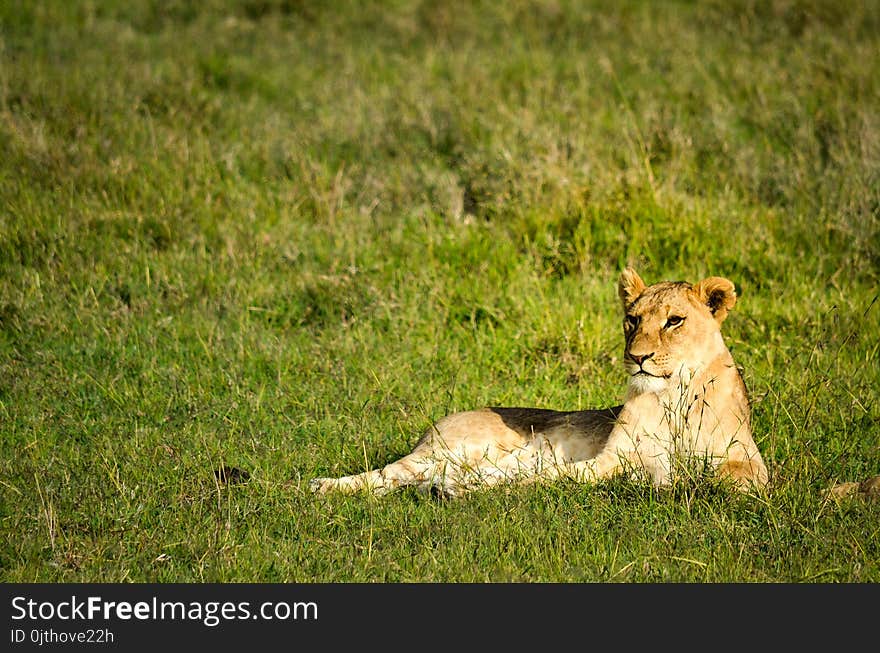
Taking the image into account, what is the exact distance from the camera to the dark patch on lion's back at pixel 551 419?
234 inches

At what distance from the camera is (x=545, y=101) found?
10922mm

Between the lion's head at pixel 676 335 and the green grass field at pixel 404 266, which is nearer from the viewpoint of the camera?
the green grass field at pixel 404 266

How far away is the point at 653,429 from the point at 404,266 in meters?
3.44

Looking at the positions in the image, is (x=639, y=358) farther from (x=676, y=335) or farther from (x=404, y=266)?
(x=404, y=266)

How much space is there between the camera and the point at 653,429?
18.5 feet

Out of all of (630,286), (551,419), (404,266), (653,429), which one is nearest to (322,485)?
(551,419)

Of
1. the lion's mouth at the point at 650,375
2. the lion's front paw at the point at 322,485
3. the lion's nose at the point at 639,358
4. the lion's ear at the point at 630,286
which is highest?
the lion's ear at the point at 630,286

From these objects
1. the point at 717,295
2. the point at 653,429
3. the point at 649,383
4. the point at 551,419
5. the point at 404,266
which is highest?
the point at 717,295

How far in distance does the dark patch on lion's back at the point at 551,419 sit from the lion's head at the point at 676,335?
334mm

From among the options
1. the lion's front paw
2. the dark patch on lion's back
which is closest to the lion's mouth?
the dark patch on lion's back

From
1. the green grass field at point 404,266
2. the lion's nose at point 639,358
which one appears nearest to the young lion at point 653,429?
the lion's nose at point 639,358

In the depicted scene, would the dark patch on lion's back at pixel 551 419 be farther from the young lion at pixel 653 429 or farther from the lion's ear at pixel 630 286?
the lion's ear at pixel 630 286

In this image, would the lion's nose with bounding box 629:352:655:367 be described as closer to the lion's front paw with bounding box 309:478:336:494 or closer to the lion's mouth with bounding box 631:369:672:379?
the lion's mouth with bounding box 631:369:672:379

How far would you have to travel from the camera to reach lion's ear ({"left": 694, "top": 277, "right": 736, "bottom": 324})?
5.62 metres
